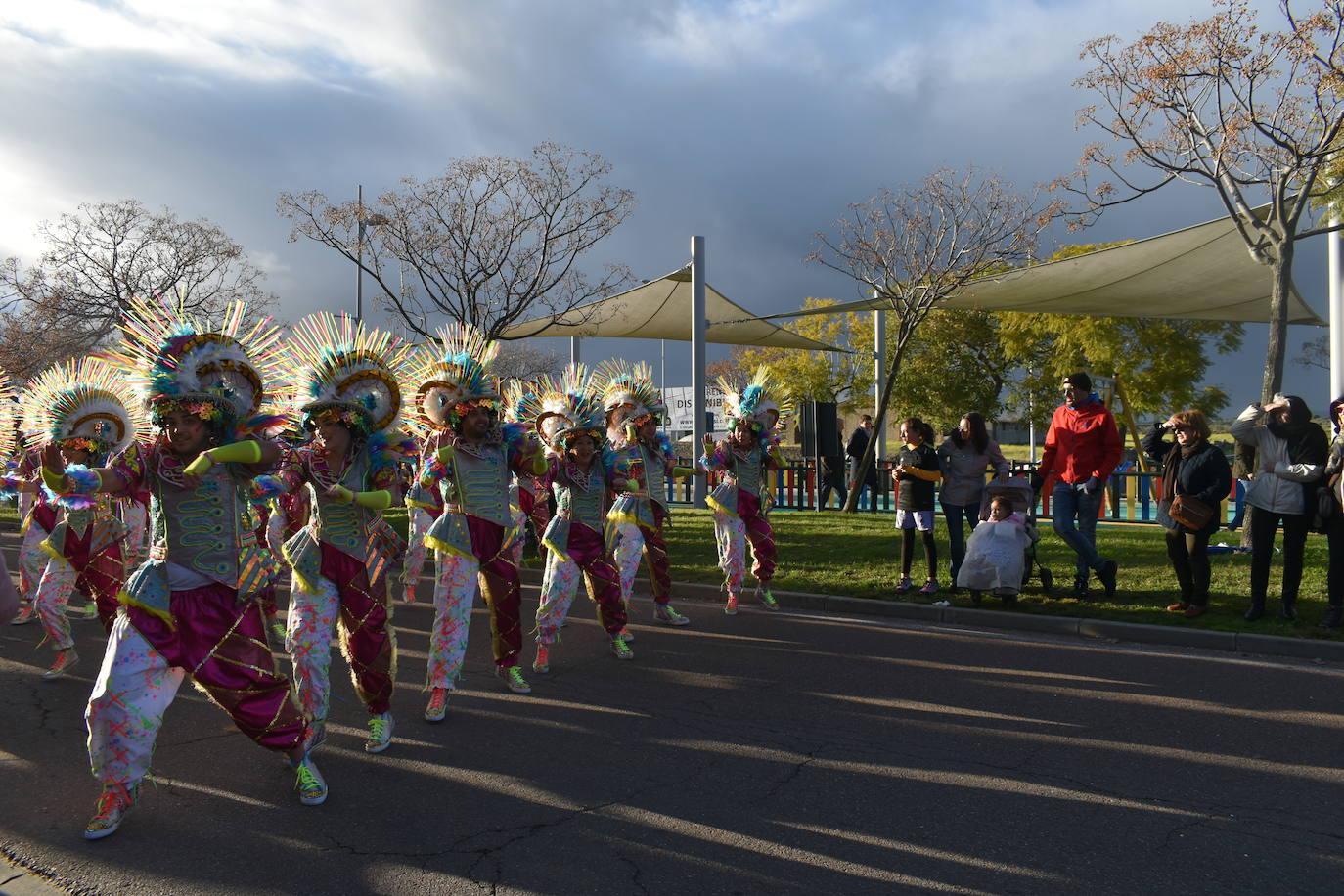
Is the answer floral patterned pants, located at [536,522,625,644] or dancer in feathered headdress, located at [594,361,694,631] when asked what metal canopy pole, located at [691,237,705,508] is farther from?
floral patterned pants, located at [536,522,625,644]

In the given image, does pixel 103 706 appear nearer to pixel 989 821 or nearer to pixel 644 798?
pixel 644 798

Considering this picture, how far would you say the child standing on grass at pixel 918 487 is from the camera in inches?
348

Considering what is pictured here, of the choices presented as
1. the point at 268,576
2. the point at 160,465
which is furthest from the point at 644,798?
the point at 160,465

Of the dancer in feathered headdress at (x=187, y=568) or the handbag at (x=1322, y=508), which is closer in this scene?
the dancer in feathered headdress at (x=187, y=568)

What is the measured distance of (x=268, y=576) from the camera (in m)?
4.37

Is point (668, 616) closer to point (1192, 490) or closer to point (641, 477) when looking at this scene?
point (641, 477)

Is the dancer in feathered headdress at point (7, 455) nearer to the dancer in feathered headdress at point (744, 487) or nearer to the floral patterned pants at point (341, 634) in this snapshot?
the floral patterned pants at point (341, 634)

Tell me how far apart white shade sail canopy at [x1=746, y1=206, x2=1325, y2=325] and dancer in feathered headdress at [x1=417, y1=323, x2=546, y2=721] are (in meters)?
10.9

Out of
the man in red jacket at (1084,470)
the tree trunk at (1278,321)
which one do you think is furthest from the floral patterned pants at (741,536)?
the tree trunk at (1278,321)

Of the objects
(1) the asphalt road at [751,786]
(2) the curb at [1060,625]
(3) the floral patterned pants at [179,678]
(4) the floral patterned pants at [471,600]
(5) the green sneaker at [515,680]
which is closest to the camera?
(1) the asphalt road at [751,786]

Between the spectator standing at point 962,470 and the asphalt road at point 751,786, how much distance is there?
2.35m

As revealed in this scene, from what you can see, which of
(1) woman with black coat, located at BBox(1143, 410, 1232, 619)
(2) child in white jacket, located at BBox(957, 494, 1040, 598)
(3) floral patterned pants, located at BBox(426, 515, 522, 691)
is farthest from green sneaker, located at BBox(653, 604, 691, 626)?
(1) woman with black coat, located at BBox(1143, 410, 1232, 619)

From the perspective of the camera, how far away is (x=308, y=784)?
13.8ft

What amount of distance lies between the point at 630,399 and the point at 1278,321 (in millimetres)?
7772
